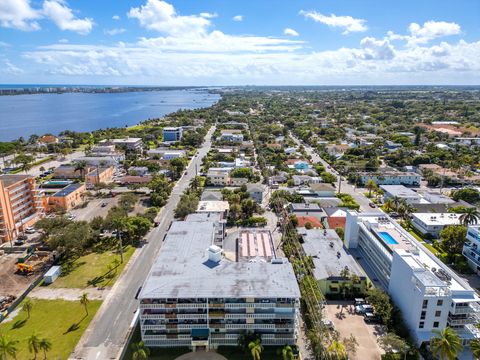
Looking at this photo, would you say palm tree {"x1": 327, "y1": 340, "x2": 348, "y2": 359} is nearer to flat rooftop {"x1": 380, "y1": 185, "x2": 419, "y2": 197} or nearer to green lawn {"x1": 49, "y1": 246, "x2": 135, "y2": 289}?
green lawn {"x1": 49, "y1": 246, "x2": 135, "y2": 289}

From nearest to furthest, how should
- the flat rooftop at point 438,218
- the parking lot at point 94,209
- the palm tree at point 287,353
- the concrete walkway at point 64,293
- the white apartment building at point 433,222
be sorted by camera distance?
1. the palm tree at point 287,353
2. the concrete walkway at point 64,293
3. the white apartment building at point 433,222
4. the flat rooftop at point 438,218
5. the parking lot at point 94,209

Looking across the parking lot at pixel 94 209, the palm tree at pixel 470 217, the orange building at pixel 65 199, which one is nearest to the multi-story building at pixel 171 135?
the parking lot at pixel 94 209

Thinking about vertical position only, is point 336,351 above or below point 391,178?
above

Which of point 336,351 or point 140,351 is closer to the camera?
point 336,351

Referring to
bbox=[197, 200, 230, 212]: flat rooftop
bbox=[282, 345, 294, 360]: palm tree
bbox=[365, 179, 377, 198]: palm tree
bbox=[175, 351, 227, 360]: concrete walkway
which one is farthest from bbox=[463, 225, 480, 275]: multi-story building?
bbox=[197, 200, 230, 212]: flat rooftop

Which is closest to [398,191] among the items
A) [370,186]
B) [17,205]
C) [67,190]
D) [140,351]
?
[370,186]

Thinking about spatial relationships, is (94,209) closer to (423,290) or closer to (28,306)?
(28,306)

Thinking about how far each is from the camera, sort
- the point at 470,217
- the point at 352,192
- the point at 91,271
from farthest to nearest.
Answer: the point at 352,192 → the point at 470,217 → the point at 91,271

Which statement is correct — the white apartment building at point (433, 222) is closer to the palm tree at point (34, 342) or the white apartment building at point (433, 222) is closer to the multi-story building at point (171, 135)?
the palm tree at point (34, 342)
